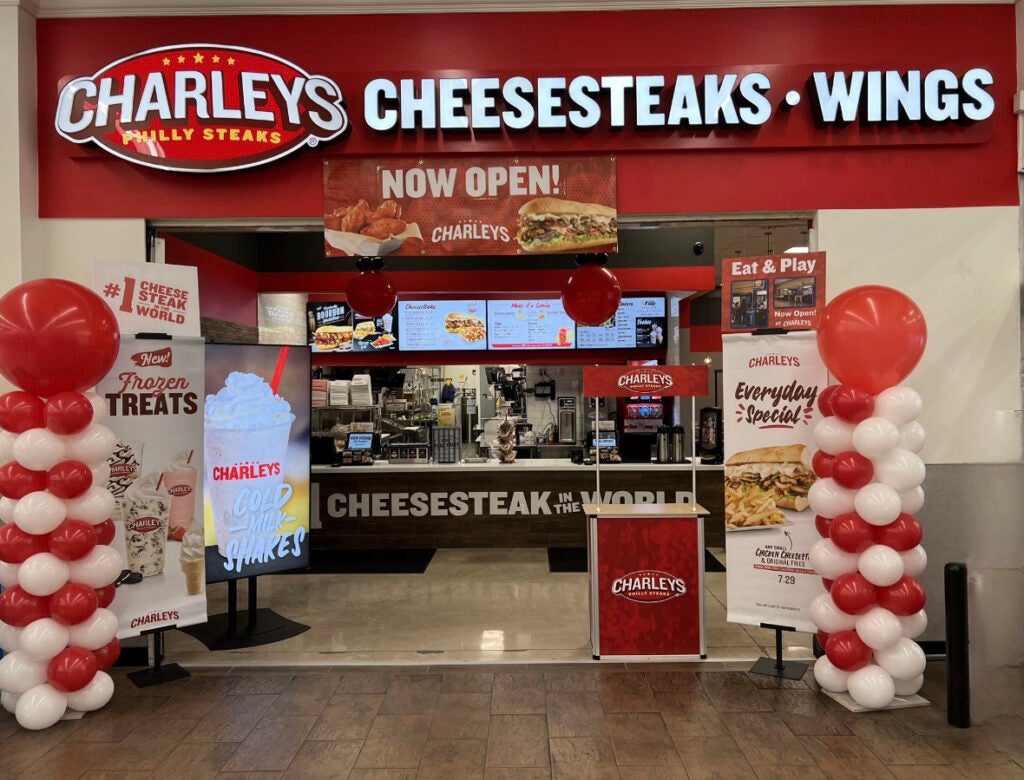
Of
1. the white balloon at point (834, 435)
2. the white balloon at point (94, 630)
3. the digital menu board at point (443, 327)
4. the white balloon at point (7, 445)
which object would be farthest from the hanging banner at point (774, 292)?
the digital menu board at point (443, 327)

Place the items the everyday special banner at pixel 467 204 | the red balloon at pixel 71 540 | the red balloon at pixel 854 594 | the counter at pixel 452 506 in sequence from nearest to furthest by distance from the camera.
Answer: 1. the red balloon at pixel 71 540
2. the red balloon at pixel 854 594
3. the everyday special banner at pixel 467 204
4. the counter at pixel 452 506

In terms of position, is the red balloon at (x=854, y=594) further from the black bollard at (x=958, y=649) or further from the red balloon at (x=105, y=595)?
the red balloon at (x=105, y=595)

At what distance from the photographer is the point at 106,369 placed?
11.7 feet

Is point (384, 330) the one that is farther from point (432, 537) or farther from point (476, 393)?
point (432, 537)

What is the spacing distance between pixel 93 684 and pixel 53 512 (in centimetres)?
90

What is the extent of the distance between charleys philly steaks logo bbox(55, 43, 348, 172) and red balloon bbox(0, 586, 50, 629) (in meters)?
2.50

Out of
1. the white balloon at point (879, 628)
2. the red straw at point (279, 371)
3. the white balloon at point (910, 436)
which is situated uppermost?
the red straw at point (279, 371)

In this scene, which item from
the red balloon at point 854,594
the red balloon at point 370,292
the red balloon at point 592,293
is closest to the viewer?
the red balloon at point 854,594

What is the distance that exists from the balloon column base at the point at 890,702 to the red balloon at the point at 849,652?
0.58 feet

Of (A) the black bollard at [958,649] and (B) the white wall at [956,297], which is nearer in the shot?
(A) the black bollard at [958,649]

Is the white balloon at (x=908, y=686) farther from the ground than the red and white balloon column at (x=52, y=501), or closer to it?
closer to it

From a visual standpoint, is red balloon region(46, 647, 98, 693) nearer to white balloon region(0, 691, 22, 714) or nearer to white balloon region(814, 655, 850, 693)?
white balloon region(0, 691, 22, 714)

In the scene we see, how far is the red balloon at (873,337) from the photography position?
11.4ft

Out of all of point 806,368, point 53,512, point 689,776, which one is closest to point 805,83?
point 806,368
